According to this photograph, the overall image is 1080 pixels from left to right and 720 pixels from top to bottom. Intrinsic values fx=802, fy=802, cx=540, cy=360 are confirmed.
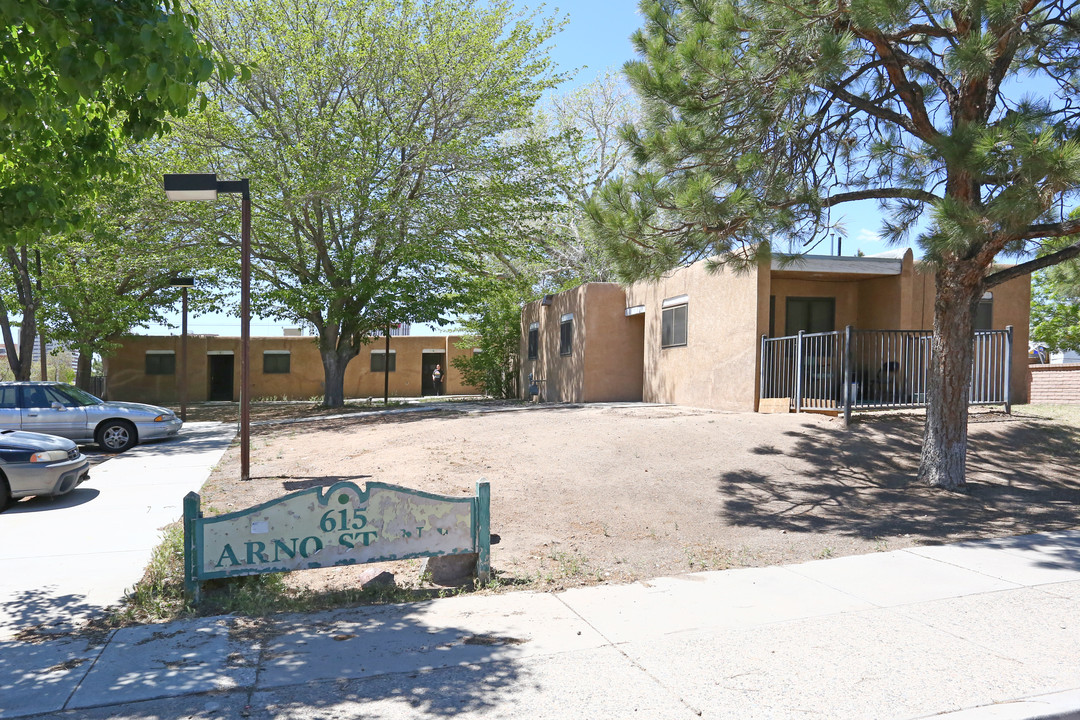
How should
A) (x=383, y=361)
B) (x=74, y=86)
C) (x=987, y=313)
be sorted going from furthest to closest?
1. (x=383, y=361)
2. (x=987, y=313)
3. (x=74, y=86)

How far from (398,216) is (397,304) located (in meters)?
2.54

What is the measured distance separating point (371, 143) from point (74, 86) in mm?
17181

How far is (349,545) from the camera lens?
6145mm

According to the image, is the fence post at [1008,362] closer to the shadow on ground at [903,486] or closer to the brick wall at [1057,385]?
the shadow on ground at [903,486]

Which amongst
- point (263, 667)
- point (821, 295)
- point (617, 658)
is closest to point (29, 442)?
point (263, 667)

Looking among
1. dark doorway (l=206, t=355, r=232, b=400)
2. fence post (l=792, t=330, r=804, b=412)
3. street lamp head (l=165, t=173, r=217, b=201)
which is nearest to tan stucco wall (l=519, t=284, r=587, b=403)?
fence post (l=792, t=330, r=804, b=412)

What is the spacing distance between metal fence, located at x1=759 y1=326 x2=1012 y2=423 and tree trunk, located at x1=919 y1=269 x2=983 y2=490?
267 cm

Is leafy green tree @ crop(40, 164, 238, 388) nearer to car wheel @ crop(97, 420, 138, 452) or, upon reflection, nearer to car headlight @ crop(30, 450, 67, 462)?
car wheel @ crop(97, 420, 138, 452)

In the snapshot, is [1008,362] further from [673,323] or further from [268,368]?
[268,368]

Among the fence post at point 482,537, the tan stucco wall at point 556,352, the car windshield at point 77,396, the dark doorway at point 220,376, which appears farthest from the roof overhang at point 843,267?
the dark doorway at point 220,376

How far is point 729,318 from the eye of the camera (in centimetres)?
1552

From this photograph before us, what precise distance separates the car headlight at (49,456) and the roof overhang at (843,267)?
11358mm

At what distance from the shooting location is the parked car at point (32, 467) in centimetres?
948

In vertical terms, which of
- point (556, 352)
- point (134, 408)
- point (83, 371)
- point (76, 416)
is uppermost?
point (556, 352)
